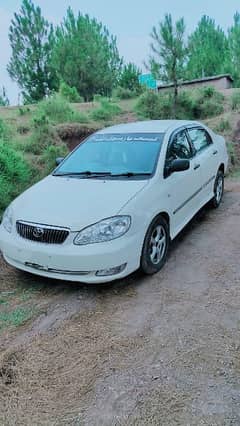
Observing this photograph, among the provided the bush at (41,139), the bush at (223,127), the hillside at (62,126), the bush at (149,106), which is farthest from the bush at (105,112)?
the bush at (223,127)

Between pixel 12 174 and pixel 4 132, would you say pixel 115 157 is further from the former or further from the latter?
pixel 4 132

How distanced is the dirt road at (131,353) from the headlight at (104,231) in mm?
609

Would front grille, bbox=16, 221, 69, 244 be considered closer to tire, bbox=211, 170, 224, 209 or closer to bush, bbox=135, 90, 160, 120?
tire, bbox=211, 170, 224, 209

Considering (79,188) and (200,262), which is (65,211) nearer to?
(79,188)

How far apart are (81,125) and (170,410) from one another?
8163 mm

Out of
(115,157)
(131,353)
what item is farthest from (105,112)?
(131,353)

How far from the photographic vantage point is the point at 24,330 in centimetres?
300

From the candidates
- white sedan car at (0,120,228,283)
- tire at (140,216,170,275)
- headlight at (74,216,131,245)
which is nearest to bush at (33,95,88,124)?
white sedan car at (0,120,228,283)

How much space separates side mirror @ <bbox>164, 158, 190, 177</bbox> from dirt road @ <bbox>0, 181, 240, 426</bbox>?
1.08 metres

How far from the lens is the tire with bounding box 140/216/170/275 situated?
3556 mm

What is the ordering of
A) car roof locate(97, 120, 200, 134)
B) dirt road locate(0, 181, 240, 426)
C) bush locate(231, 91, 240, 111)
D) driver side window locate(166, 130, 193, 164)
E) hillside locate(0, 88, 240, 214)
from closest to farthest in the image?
1. dirt road locate(0, 181, 240, 426)
2. driver side window locate(166, 130, 193, 164)
3. car roof locate(97, 120, 200, 134)
4. hillside locate(0, 88, 240, 214)
5. bush locate(231, 91, 240, 111)

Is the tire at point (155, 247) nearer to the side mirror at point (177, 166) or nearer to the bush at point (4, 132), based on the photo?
the side mirror at point (177, 166)

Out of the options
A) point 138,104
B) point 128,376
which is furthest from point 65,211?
point 138,104

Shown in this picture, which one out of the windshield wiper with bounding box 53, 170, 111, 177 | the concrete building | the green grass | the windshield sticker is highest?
the concrete building
